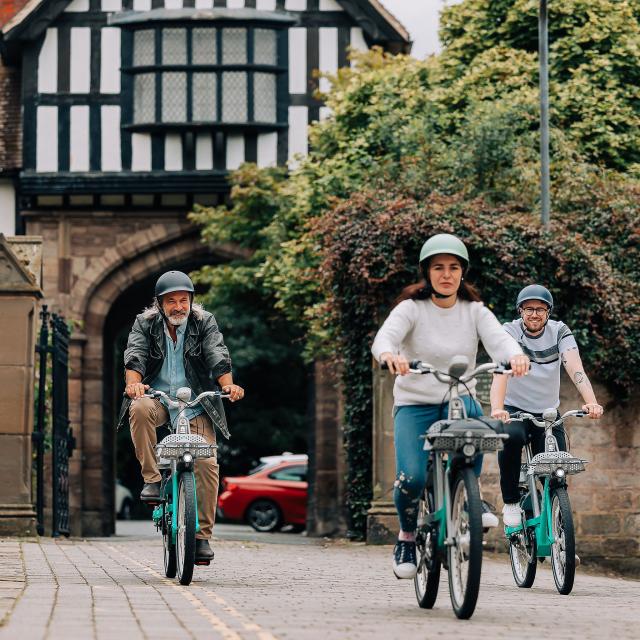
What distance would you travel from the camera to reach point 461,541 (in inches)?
290

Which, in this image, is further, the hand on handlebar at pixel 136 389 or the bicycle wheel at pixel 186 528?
the hand on handlebar at pixel 136 389

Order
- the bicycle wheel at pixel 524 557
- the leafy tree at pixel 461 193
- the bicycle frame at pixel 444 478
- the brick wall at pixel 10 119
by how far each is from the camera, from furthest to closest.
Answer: the brick wall at pixel 10 119 → the leafy tree at pixel 461 193 → the bicycle wheel at pixel 524 557 → the bicycle frame at pixel 444 478

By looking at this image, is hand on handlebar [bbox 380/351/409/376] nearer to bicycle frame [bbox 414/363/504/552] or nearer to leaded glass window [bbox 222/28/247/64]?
bicycle frame [bbox 414/363/504/552]

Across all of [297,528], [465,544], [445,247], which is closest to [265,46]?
[297,528]

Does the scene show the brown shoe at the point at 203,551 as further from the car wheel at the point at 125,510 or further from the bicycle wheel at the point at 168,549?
the car wheel at the point at 125,510

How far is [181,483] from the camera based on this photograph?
9133mm

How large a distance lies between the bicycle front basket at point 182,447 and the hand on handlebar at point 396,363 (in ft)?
6.36

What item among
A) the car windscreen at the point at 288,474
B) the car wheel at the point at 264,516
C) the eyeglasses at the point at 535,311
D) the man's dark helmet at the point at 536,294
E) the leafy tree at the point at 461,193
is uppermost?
the leafy tree at the point at 461,193

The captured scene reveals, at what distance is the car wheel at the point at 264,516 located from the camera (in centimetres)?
3253

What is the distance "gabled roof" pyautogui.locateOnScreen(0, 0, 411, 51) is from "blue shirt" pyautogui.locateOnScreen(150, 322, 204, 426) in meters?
19.5

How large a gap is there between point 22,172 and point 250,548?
1436 cm

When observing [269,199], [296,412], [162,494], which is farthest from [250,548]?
[296,412]

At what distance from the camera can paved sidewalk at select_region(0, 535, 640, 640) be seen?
6809 millimetres

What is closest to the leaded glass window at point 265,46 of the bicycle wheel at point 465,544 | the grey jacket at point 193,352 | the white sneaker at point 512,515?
the white sneaker at point 512,515
